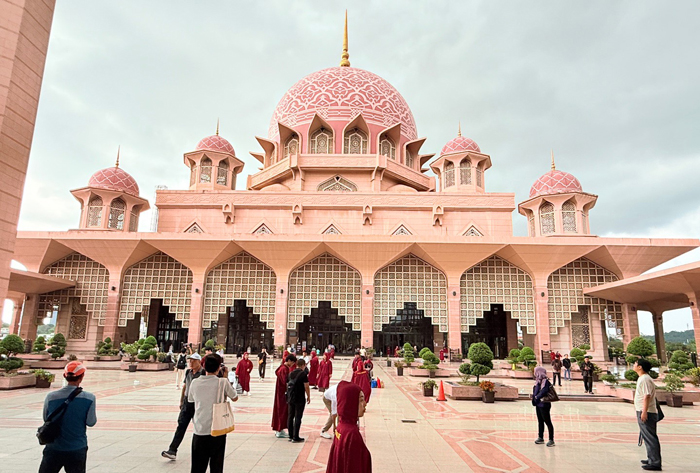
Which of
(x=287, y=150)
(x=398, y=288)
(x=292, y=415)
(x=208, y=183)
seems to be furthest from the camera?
(x=287, y=150)

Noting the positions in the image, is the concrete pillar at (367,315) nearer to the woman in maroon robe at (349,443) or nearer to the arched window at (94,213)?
the arched window at (94,213)

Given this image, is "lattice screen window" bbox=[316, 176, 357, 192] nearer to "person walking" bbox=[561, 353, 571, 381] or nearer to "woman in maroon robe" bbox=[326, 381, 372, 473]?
"person walking" bbox=[561, 353, 571, 381]

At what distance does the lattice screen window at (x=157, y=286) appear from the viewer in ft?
88.5

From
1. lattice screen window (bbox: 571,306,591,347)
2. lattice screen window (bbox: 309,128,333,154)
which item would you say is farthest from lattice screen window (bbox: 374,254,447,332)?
lattice screen window (bbox: 309,128,333,154)

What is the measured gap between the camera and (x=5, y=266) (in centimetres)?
541

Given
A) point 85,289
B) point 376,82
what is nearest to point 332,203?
point 376,82

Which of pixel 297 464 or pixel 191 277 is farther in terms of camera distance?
pixel 191 277

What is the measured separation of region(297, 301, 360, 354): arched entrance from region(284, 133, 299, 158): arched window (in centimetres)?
1196

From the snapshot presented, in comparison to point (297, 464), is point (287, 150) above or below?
above

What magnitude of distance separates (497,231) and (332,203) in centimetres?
1064

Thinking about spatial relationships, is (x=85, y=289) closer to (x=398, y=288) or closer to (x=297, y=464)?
(x=398, y=288)

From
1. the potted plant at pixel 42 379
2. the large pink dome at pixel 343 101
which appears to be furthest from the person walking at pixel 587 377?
the large pink dome at pixel 343 101

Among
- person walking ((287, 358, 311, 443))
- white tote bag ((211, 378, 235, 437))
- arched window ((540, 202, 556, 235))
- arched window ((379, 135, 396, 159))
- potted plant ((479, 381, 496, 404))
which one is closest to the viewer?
white tote bag ((211, 378, 235, 437))

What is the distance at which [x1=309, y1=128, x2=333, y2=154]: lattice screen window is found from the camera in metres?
33.9
